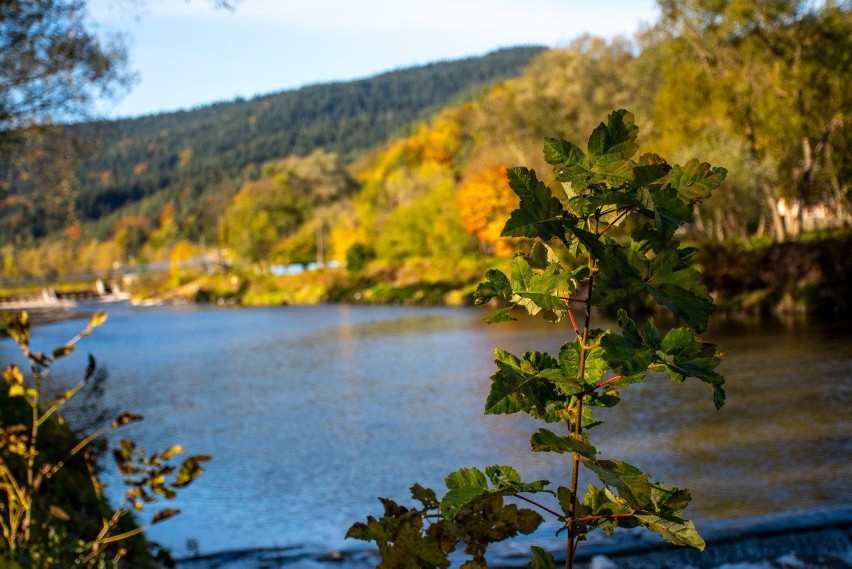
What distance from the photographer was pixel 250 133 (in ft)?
565

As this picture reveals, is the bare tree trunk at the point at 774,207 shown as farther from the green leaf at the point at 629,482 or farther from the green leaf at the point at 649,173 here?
the green leaf at the point at 629,482

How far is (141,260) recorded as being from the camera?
329 ft

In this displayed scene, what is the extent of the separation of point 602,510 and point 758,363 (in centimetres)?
1449

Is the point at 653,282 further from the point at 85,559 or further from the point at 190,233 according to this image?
the point at 190,233

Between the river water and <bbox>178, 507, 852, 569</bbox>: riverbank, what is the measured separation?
531mm

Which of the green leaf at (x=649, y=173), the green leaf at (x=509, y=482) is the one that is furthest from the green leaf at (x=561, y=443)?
the green leaf at (x=649, y=173)

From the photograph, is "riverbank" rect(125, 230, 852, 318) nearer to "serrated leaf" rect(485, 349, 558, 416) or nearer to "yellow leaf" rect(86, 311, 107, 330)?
"serrated leaf" rect(485, 349, 558, 416)

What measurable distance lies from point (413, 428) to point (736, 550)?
19.5 ft

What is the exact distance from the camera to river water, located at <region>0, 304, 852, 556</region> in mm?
8281

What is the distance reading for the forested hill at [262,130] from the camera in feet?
433

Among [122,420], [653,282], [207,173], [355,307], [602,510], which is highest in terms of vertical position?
[207,173]

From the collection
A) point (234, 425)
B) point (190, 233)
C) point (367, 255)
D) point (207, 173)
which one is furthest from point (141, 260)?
point (234, 425)

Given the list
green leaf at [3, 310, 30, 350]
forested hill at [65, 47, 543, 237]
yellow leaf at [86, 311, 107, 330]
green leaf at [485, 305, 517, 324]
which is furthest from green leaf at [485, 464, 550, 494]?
forested hill at [65, 47, 543, 237]

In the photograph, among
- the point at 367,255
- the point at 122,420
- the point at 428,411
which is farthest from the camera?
the point at 367,255
